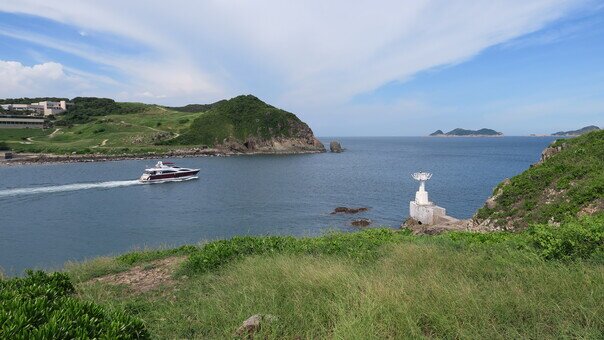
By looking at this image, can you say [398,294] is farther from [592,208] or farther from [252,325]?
[592,208]

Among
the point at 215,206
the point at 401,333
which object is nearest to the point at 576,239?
the point at 401,333

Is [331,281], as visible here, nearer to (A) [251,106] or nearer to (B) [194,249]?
(B) [194,249]

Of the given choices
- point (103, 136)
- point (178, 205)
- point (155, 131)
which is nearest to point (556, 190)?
point (178, 205)

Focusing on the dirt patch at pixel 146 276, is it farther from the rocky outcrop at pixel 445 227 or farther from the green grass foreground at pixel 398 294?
the rocky outcrop at pixel 445 227

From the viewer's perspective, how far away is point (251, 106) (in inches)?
5182

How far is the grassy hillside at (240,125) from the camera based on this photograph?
374 feet

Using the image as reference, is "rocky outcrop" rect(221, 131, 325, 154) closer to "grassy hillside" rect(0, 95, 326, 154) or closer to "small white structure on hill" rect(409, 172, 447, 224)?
"grassy hillside" rect(0, 95, 326, 154)

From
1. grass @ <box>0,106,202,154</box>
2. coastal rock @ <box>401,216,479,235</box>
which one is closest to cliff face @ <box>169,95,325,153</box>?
grass @ <box>0,106,202,154</box>

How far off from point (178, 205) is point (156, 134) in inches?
3125

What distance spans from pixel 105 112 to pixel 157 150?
70.2 meters

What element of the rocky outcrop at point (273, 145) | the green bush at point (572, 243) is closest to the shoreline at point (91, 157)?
the rocky outcrop at point (273, 145)

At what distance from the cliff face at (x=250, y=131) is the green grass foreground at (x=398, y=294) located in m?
106

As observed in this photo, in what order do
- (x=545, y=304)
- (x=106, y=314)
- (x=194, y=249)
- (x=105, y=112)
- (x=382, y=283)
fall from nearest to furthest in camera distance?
(x=106, y=314), (x=545, y=304), (x=382, y=283), (x=194, y=249), (x=105, y=112)

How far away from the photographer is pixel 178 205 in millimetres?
39969
